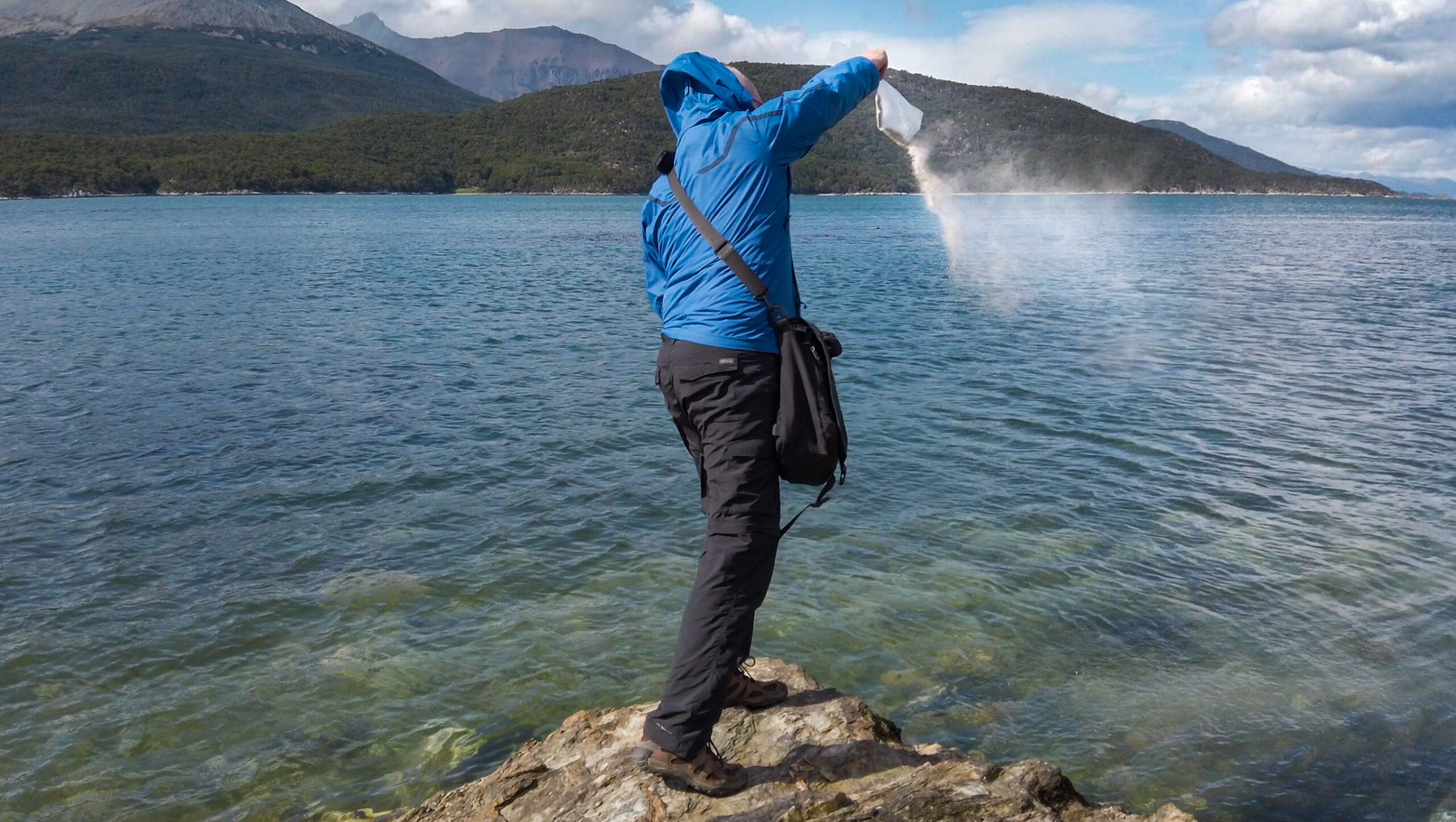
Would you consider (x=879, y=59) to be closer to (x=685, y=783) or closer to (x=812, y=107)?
(x=812, y=107)

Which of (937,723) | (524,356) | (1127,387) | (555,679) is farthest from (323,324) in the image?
(937,723)

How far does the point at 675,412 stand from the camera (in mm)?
4309

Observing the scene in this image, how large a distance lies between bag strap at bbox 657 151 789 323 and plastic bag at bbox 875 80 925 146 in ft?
4.49

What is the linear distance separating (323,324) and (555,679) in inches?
884

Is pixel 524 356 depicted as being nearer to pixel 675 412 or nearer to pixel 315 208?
pixel 675 412

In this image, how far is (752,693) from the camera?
4.95m

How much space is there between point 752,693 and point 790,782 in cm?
63

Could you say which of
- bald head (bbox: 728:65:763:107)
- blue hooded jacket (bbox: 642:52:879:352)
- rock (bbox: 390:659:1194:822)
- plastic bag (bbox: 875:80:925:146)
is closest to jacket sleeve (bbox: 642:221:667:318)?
blue hooded jacket (bbox: 642:52:879:352)

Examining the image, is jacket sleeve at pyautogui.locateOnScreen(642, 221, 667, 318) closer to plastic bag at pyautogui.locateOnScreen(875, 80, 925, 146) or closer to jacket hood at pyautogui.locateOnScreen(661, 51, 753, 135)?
jacket hood at pyautogui.locateOnScreen(661, 51, 753, 135)

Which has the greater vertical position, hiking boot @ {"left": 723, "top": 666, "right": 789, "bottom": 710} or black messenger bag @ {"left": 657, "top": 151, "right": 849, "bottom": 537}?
black messenger bag @ {"left": 657, "top": 151, "right": 849, "bottom": 537}

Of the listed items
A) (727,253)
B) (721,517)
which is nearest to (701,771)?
(721,517)

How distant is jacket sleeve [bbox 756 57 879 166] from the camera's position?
13.2 feet

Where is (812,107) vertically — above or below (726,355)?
above

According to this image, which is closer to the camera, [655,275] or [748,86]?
[748,86]
